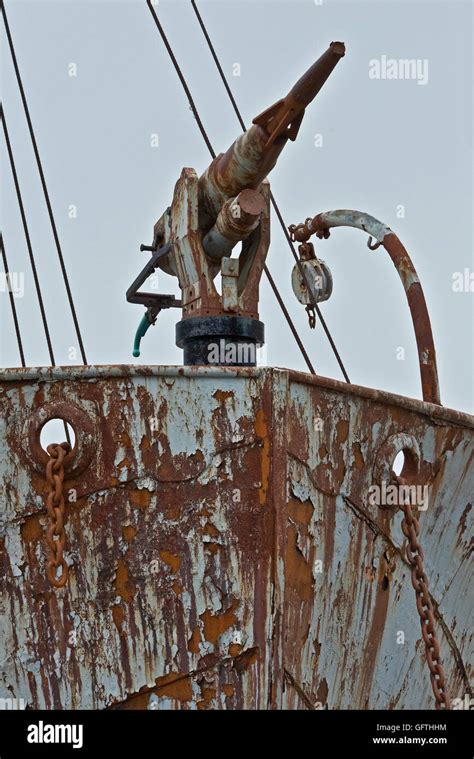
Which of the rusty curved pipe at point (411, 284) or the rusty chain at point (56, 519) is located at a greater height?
the rusty curved pipe at point (411, 284)

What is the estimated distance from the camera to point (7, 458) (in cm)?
443

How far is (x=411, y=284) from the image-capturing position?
19.3 feet

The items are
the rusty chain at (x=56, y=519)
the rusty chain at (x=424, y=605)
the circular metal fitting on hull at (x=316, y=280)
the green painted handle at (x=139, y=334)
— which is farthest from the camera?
the green painted handle at (x=139, y=334)

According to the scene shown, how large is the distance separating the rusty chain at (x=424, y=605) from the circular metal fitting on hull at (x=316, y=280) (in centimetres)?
190

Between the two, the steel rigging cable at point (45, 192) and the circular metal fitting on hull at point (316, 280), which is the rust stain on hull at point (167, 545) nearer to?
the circular metal fitting on hull at point (316, 280)

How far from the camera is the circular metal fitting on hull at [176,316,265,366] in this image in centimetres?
509

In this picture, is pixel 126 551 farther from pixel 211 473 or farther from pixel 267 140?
pixel 267 140

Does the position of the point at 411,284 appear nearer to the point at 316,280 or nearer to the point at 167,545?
the point at 316,280

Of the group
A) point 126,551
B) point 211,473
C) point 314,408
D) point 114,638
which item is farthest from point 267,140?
point 114,638

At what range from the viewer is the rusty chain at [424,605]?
4.58 meters

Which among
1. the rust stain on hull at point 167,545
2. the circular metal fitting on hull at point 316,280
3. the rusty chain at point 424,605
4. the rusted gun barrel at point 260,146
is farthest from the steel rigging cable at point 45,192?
the rusty chain at point 424,605

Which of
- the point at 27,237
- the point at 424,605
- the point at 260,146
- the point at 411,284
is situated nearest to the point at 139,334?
the point at 27,237

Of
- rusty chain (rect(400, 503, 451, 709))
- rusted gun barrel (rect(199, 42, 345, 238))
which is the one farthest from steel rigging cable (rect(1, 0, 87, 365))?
rusty chain (rect(400, 503, 451, 709))

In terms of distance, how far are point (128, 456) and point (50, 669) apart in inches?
35.6
